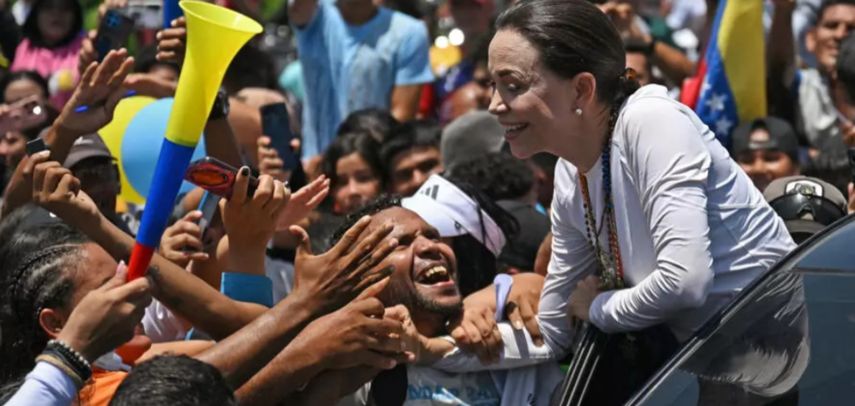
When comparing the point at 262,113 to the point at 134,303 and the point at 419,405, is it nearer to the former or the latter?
the point at 419,405

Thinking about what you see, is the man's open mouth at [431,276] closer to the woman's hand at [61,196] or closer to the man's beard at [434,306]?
the man's beard at [434,306]

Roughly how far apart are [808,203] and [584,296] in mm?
948

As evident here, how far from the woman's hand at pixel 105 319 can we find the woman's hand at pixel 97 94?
4.97ft

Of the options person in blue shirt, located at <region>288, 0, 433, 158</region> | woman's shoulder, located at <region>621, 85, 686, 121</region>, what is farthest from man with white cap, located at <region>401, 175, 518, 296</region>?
person in blue shirt, located at <region>288, 0, 433, 158</region>

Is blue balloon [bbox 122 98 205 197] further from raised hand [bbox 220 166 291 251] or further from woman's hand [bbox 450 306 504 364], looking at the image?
woman's hand [bbox 450 306 504 364]

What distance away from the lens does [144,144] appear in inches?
260

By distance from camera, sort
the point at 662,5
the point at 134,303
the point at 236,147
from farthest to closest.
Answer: the point at 662,5 < the point at 236,147 < the point at 134,303

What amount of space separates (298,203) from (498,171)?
202 cm

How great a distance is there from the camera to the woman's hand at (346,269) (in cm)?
432

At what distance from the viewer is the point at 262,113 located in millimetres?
6926

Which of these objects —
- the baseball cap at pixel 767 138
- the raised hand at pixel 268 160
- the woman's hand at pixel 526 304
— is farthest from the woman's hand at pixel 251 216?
the baseball cap at pixel 767 138

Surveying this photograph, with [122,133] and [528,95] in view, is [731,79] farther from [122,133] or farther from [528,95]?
[528,95]

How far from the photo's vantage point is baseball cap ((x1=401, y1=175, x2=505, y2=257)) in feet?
18.0

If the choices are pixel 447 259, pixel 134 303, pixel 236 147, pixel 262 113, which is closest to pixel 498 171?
pixel 262 113
